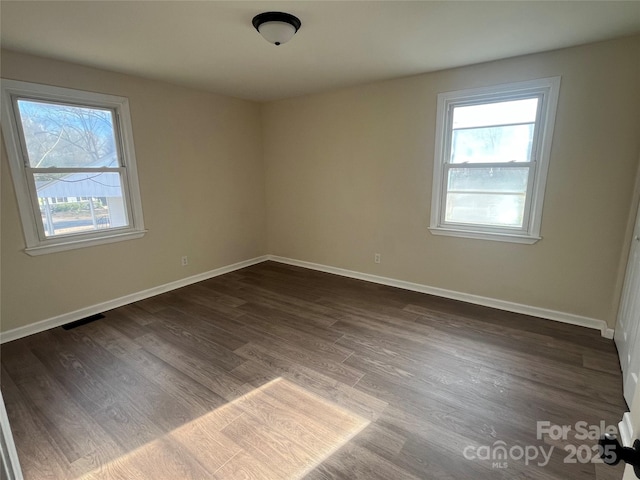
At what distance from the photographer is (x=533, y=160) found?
2.87 metres

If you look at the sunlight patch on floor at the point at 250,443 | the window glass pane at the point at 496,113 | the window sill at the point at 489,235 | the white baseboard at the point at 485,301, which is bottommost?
the sunlight patch on floor at the point at 250,443

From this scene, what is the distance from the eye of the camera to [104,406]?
1966 mm

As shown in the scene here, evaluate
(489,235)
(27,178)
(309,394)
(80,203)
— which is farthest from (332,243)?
(27,178)

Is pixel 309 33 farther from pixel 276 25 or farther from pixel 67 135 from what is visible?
pixel 67 135

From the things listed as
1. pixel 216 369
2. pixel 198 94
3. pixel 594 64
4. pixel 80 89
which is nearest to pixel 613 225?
pixel 594 64

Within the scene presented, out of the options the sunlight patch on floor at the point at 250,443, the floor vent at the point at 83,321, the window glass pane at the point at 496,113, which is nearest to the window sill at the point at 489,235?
the window glass pane at the point at 496,113

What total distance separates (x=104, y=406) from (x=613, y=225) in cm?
407

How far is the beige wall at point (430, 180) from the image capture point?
2549mm

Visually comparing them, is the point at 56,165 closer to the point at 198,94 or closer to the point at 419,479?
the point at 198,94

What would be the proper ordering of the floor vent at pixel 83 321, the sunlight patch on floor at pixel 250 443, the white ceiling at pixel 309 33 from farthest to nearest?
the floor vent at pixel 83 321
the white ceiling at pixel 309 33
the sunlight patch on floor at pixel 250 443

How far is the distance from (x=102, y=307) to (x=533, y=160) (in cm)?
453

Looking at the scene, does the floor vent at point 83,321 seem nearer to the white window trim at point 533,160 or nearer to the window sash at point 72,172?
the window sash at point 72,172

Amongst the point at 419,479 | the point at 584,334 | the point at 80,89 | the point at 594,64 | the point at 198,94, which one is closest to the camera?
the point at 419,479

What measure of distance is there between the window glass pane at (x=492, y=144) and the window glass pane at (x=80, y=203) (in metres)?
3.63
